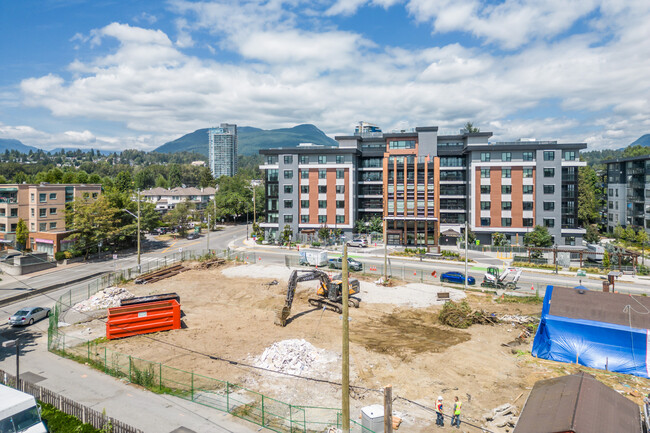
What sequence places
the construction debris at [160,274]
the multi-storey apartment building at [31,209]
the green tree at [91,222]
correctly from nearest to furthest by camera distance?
the construction debris at [160,274], the green tree at [91,222], the multi-storey apartment building at [31,209]

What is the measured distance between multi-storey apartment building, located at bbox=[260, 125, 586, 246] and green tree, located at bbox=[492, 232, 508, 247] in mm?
1888

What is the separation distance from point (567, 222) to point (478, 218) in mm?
14874

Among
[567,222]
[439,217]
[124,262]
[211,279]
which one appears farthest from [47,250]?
[567,222]

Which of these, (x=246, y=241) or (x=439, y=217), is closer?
(x=439, y=217)

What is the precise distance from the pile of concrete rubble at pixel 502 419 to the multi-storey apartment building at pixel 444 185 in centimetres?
5068

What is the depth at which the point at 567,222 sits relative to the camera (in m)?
69.0

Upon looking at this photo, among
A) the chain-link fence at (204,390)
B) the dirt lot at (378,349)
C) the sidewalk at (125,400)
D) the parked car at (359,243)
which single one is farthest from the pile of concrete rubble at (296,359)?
the parked car at (359,243)

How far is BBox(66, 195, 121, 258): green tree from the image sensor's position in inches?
2361

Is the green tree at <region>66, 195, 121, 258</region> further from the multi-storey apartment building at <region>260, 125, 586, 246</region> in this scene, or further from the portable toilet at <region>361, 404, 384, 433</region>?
the portable toilet at <region>361, 404, 384, 433</region>

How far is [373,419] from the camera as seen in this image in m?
16.8

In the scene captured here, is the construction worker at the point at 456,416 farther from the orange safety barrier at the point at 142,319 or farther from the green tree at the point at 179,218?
the green tree at the point at 179,218

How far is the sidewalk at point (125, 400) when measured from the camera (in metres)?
18.0

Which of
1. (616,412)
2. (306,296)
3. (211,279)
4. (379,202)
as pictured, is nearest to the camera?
(616,412)

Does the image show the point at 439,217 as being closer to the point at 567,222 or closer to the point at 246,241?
the point at 567,222
